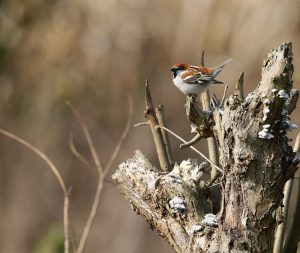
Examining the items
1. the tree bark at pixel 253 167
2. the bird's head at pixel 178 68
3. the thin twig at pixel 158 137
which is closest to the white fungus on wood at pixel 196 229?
the tree bark at pixel 253 167

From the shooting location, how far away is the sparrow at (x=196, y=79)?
7.91 feet

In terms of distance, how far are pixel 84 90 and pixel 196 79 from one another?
351cm

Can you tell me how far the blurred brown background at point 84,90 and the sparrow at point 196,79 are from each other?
233cm

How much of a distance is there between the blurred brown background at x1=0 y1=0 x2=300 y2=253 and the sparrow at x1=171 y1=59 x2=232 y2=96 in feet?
7.64

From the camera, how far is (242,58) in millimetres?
4887

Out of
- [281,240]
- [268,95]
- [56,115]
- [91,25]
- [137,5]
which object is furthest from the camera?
[56,115]

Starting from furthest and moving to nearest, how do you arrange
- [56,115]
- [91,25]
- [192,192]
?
[56,115]
[91,25]
[192,192]

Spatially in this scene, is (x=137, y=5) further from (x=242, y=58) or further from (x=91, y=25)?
(x=242, y=58)

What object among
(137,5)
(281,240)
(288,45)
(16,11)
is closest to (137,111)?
(137,5)

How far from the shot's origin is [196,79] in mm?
2477

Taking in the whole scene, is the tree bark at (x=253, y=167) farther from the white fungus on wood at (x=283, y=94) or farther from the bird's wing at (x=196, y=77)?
the bird's wing at (x=196, y=77)

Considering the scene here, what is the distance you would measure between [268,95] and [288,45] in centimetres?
13

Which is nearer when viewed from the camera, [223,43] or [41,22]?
[223,43]

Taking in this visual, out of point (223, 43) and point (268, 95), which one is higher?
point (223, 43)
